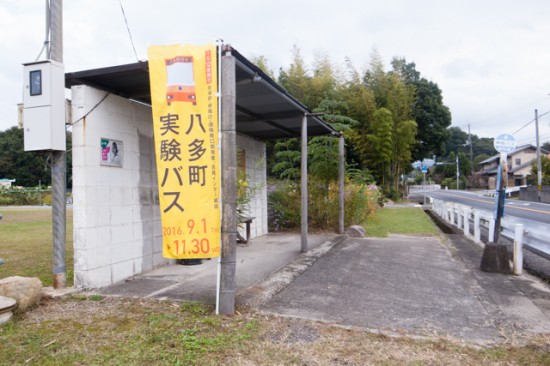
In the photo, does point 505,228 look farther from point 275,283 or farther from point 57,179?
point 57,179

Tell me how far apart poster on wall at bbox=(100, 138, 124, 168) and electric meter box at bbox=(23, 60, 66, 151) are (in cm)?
50

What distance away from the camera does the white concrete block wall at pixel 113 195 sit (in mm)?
4492

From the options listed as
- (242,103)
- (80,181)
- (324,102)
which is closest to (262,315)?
(80,181)

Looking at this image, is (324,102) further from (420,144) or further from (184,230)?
(420,144)

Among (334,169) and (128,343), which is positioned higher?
(334,169)

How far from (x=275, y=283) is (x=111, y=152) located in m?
2.62

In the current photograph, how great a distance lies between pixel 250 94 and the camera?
587 centimetres

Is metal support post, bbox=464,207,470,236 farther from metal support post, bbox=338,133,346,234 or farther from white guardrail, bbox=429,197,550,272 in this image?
metal support post, bbox=338,133,346,234

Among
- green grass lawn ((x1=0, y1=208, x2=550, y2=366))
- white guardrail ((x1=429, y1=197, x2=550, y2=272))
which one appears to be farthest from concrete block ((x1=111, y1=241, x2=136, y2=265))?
white guardrail ((x1=429, y1=197, x2=550, y2=272))

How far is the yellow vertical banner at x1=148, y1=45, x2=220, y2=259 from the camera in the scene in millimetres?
3742

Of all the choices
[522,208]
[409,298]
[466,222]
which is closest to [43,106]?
[409,298]

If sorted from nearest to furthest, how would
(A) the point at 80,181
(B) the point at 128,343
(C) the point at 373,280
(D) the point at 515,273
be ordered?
(B) the point at 128,343 < (A) the point at 80,181 < (C) the point at 373,280 < (D) the point at 515,273

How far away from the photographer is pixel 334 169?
10.7 m

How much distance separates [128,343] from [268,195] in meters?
8.31
